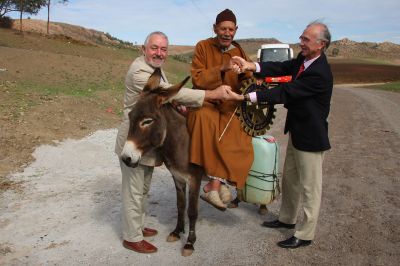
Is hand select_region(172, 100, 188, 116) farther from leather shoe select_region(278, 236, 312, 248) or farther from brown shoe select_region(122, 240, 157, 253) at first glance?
leather shoe select_region(278, 236, 312, 248)

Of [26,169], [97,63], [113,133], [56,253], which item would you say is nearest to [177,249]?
[56,253]

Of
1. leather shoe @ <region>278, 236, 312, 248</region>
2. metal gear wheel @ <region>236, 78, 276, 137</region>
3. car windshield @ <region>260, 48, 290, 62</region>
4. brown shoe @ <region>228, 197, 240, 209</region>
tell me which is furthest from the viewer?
car windshield @ <region>260, 48, 290, 62</region>

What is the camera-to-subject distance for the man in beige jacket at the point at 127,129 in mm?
4141

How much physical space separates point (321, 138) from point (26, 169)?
5.47 meters

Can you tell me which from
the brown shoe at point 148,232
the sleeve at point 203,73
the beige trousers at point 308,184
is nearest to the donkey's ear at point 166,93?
the sleeve at point 203,73

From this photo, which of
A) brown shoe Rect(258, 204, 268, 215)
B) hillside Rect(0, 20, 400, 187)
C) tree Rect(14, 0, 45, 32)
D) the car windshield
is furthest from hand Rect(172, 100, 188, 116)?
tree Rect(14, 0, 45, 32)

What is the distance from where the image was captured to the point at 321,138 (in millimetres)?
4344

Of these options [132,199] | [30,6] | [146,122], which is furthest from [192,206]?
[30,6]

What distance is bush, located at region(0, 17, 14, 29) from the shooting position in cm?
3929

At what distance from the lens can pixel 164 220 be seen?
5.49 metres

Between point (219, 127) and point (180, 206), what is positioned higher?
point (219, 127)

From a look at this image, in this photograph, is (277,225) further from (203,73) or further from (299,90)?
(203,73)

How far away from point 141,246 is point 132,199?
1.86 ft

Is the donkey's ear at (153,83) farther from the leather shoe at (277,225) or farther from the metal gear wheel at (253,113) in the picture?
the leather shoe at (277,225)
